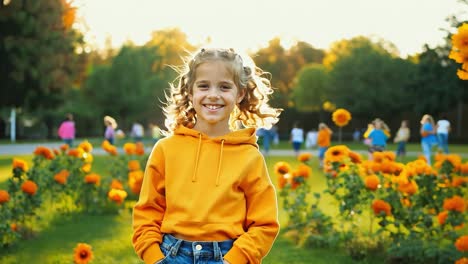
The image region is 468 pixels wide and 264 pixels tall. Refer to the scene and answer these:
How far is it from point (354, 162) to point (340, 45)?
5842 centimetres

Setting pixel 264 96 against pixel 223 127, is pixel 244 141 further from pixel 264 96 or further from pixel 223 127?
pixel 264 96

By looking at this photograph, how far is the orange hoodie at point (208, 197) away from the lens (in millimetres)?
2957

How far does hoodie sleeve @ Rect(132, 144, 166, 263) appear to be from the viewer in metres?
3.03

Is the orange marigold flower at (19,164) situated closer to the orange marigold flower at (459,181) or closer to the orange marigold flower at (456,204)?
the orange marigold flower at (456,204)

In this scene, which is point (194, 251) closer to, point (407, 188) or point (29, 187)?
point (407, 188)

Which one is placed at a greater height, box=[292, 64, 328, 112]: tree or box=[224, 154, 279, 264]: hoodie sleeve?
box=[292, 64, 328, 112]: tree

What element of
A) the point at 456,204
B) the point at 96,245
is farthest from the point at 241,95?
the point at 96,245

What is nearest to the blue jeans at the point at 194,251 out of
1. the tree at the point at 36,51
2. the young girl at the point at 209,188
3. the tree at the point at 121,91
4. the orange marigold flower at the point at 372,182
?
the young girl at the point at 209,188

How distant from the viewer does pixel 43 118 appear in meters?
56.5

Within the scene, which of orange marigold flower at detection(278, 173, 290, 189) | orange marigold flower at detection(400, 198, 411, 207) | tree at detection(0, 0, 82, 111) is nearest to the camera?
orange marigold flower at detection(400, 198, 411, 207)

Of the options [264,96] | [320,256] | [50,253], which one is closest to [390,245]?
[320,256]

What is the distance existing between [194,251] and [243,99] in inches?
32.3

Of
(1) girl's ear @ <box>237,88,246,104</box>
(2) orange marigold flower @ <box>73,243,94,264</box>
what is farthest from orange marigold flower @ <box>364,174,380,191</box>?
(1) girl's ear @ <box>237,88,246,104</box>

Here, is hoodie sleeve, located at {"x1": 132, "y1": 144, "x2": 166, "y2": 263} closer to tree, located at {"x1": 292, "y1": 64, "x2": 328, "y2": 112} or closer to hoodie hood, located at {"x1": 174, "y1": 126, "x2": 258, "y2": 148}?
hoodie hood, located at {"x1": 174, "y1": 126, "x2": 258, "y2": 148}
